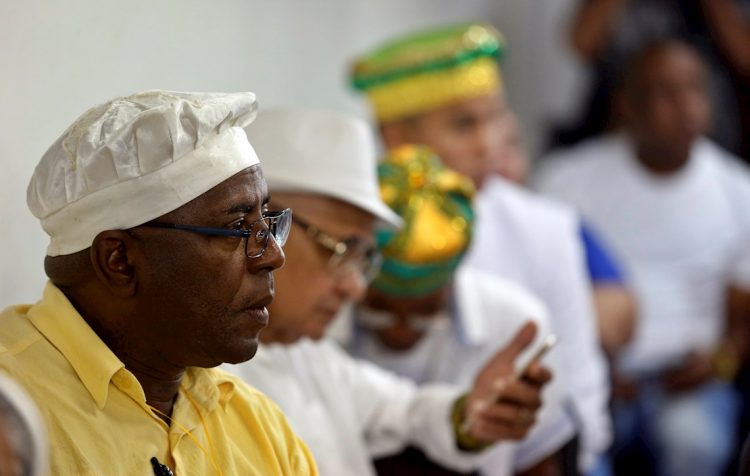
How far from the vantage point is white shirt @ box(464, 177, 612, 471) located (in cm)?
363

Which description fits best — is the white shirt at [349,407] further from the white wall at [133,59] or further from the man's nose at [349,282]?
the white wall at [133,59]

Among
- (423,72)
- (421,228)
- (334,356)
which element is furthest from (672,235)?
(334,356)

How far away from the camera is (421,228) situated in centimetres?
306

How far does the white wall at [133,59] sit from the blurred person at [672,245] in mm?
1089

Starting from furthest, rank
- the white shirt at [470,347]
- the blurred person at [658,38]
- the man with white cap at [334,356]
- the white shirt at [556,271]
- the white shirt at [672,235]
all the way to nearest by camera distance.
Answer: the blurred person at [658,38] → the white shirt at [672,235] → the white shirt at [556,271] → the white shirt at [470,347] → the man with white cap at [334,356]

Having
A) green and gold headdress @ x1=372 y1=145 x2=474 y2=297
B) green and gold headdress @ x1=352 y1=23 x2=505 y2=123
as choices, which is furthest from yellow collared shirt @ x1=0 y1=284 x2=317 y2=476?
green and gold headdress @ x1=352 y1=23 x2=505 y2=123

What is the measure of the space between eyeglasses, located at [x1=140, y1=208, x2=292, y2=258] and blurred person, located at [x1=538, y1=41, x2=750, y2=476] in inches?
111

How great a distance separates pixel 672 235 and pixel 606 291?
0.97 meters

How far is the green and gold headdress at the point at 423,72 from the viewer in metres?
4.12

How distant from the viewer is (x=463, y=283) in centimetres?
324

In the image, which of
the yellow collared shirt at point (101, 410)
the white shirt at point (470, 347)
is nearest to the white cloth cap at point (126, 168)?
the yellow collared shirt at point (101, 410)

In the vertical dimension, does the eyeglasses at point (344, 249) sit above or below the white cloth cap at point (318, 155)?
below

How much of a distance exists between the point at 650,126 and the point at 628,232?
0.42 meters

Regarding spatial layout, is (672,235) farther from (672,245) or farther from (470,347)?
(470,347)
